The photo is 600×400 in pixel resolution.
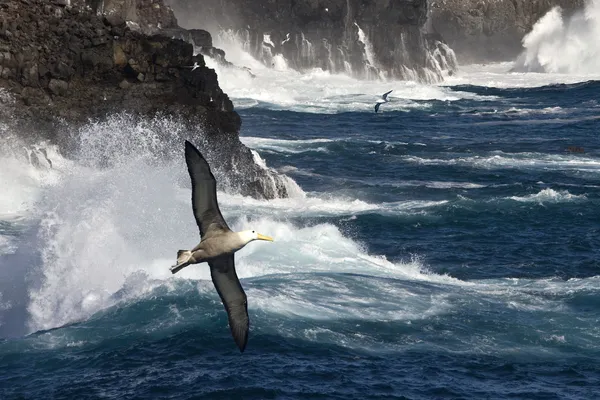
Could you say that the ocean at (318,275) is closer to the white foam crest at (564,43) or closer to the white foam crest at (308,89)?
the white foam crest at (308,89)

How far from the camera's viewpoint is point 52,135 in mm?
31172

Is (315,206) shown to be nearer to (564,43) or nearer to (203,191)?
(203,191)

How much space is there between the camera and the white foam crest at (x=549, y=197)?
116 ft

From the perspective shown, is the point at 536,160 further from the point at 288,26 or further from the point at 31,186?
the point at 288,26

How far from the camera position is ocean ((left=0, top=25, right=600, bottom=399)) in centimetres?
1788

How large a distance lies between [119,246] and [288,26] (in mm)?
58748

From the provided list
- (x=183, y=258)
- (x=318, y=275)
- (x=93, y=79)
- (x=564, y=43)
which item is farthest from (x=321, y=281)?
(x=564, y=43)

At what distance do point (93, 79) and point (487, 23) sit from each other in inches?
2626

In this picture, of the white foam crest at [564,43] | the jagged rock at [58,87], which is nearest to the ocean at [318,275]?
the jagged rock at [58,87]

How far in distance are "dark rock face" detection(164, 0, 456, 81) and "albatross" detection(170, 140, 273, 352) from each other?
64.3 meters

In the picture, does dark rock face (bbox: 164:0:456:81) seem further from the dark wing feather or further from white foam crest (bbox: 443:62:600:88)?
the dark wing feather

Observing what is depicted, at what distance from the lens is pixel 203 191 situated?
14820mm

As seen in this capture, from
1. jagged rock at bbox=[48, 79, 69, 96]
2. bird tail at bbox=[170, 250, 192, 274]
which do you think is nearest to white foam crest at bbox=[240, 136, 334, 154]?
jagged rock at bbox=[48, 79, 69, 96]

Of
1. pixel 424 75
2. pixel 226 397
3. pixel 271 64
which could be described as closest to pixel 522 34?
pixel 424 75
